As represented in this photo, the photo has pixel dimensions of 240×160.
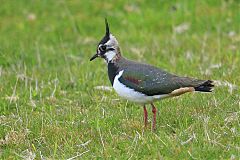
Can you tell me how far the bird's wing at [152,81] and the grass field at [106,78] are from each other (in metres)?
0.44

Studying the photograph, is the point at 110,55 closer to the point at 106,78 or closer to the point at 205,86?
the point at 205,86

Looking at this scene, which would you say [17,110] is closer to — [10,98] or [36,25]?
[10,98]

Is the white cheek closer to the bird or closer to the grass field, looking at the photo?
the bird

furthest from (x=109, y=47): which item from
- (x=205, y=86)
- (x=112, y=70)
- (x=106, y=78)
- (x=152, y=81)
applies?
(x=106, y=78)

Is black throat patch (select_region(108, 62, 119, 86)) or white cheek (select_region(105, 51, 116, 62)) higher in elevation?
white cheek (select_region(105, 51, 116, 62))

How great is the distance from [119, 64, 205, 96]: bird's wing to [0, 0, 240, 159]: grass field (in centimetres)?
44

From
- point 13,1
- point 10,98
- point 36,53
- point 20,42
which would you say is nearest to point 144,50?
point 36,53

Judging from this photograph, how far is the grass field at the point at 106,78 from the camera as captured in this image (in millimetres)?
6812

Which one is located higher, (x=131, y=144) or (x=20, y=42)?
(x=131, y=144)

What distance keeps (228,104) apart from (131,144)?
169 cm

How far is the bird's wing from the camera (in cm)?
711

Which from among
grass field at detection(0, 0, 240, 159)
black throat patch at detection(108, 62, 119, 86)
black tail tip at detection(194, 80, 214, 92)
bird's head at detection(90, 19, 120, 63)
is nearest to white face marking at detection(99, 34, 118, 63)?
bird's head at detection(90, 19, 120, 63)

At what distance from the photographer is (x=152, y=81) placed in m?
7.21

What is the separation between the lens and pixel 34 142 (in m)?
7.26
